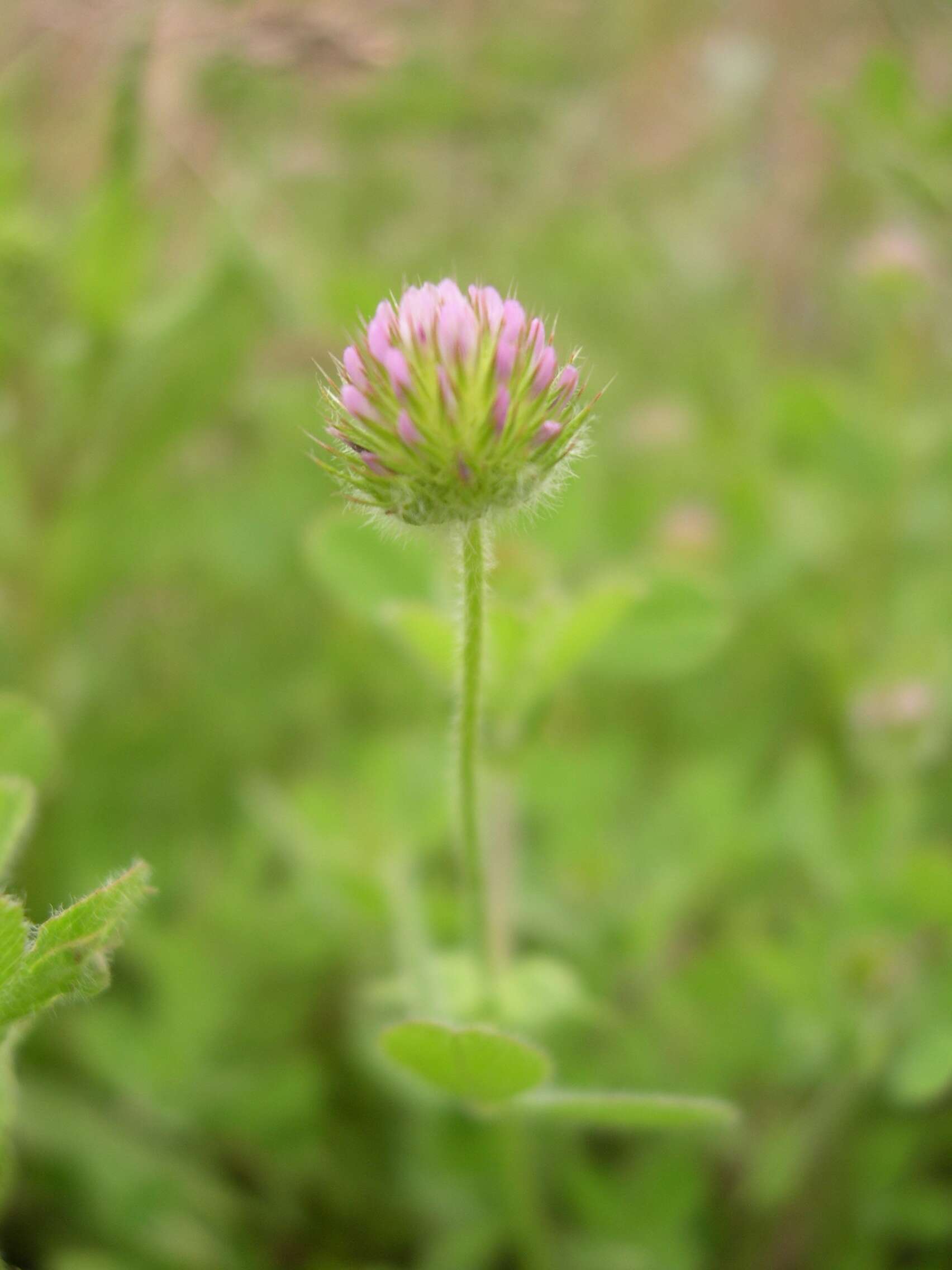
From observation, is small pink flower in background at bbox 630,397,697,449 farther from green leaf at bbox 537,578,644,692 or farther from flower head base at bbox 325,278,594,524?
flower head base at bbox 325,278,594,524

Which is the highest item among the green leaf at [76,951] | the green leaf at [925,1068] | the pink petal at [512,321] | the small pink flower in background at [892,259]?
the small pink flower in background at [892,259]

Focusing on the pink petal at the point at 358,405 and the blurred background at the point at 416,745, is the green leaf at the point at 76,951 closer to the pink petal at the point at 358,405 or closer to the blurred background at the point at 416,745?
the pink petal at the point at 358,405

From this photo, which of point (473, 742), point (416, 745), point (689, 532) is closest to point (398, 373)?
point (473, 742)

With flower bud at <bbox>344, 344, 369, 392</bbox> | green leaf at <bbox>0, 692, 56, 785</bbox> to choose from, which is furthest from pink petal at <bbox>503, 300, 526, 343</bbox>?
green leaf at <bbox>0, 692, 56, 785</bbox>

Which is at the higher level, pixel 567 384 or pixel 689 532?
pixel 689 532

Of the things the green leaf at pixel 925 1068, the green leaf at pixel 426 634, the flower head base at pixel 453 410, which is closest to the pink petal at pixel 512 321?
the flower head base at pixel 453 410

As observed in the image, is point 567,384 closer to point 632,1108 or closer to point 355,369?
point 355,369
